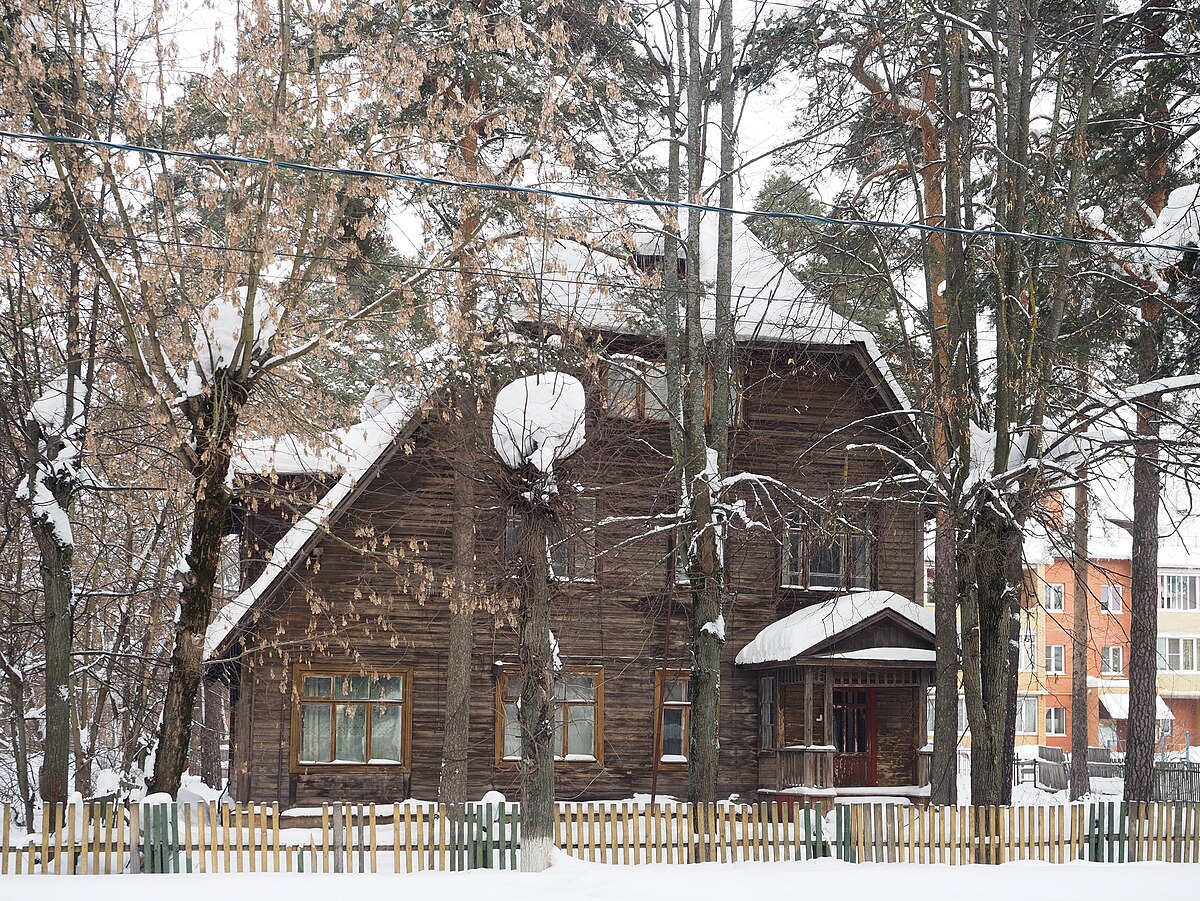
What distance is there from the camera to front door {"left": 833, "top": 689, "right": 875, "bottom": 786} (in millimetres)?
24719

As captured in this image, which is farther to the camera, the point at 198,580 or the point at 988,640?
the point at 988,640

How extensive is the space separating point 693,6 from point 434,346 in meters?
6.68

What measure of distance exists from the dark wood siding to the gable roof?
1.86ft

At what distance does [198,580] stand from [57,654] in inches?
101

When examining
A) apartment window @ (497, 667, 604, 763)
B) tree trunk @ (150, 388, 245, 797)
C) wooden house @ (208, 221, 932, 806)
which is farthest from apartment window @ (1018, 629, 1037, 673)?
tree trunk @ (150, 388, 245, 797)

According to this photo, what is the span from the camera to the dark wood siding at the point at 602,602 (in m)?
21.7

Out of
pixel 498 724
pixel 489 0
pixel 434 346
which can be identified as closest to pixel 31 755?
pixel 498 724

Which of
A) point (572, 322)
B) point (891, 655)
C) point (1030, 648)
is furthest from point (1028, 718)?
point (572, 322)

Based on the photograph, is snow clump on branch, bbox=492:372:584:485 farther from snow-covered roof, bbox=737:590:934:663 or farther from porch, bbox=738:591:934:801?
snow-covered roof, bbox=737:590:934:663

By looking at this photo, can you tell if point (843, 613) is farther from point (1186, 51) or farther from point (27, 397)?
point (27, 397)

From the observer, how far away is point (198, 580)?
1505cm

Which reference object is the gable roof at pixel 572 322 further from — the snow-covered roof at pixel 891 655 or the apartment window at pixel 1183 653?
the apartment window at pixel 1183 653

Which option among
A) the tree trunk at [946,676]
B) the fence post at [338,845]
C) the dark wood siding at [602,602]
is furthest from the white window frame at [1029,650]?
the fence post at [338,845]

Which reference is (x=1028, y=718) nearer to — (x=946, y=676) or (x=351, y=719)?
(x=946, y=676)
